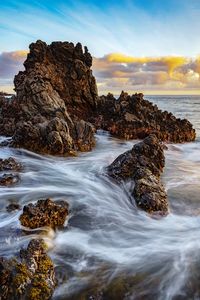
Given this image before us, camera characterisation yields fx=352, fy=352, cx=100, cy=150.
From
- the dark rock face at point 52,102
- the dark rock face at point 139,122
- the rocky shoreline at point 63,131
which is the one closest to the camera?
the rocky shoreline at point 63,131

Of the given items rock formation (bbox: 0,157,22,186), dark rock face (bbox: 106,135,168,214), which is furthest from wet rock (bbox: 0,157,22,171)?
dark rock face (bbox: 106,135,168,214)

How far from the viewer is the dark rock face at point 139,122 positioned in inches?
893

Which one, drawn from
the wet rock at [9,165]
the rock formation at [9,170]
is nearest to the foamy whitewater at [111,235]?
the rock formation at [9,170]

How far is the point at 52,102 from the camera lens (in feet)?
70.8

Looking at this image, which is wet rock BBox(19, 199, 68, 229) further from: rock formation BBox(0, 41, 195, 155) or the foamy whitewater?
rock formation BBox(0, 41, 195, 155)

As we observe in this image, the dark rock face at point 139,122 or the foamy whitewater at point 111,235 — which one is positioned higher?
the dark rock face at point 139,122

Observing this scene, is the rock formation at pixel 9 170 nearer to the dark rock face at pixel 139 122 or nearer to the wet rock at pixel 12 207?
the wet rock at pixel 12 207

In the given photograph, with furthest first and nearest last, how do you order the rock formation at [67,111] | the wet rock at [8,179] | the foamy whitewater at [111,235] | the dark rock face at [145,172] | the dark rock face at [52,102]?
1. the rock formation at [67,111]
2. the dark rock face at [52,102]
3. the wet rock at [8,179]
4. the dark rock face at [145,172]
5. the foamy whitewater at [111,235]

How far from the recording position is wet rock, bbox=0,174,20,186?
1075 cm

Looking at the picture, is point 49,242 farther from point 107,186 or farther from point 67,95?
point 67,95

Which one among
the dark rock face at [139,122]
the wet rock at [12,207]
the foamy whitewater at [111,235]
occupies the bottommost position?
the foamy whitewater at [111,235]

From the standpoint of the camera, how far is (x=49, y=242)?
7047mm

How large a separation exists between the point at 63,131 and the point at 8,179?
241 inches

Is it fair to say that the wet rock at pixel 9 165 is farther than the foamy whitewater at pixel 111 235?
Yes
